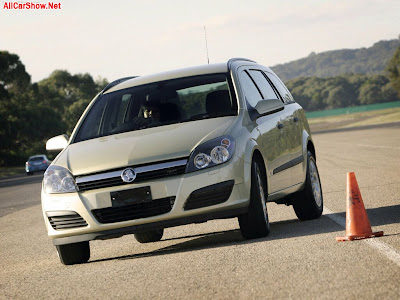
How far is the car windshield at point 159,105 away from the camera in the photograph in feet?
29.5

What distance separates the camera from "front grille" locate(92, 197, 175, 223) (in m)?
7.91

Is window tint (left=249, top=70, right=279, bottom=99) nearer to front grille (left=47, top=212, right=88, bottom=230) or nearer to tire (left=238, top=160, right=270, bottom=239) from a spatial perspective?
tire (left=238, top=160, right=270, bottom=239)

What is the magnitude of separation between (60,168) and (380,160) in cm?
1442

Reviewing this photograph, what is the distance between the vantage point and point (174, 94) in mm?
9414

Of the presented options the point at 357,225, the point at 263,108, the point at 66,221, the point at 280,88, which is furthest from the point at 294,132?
the point at 66,221

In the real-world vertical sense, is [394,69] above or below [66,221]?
below

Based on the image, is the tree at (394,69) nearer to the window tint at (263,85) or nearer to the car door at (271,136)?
the window tint at (263,85)

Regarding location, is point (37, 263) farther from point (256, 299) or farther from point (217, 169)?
point (256, 299)

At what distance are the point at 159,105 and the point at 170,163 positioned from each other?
153 centimetres

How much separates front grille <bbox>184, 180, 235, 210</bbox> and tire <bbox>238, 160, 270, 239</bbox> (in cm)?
33

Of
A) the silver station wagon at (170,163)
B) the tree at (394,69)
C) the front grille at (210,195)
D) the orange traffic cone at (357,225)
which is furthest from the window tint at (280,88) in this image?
the tree at (394,69)

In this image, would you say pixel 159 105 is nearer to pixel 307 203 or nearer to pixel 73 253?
pixel 73 253

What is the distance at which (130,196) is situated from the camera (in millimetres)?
7902

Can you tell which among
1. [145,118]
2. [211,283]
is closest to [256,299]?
[211,283]
